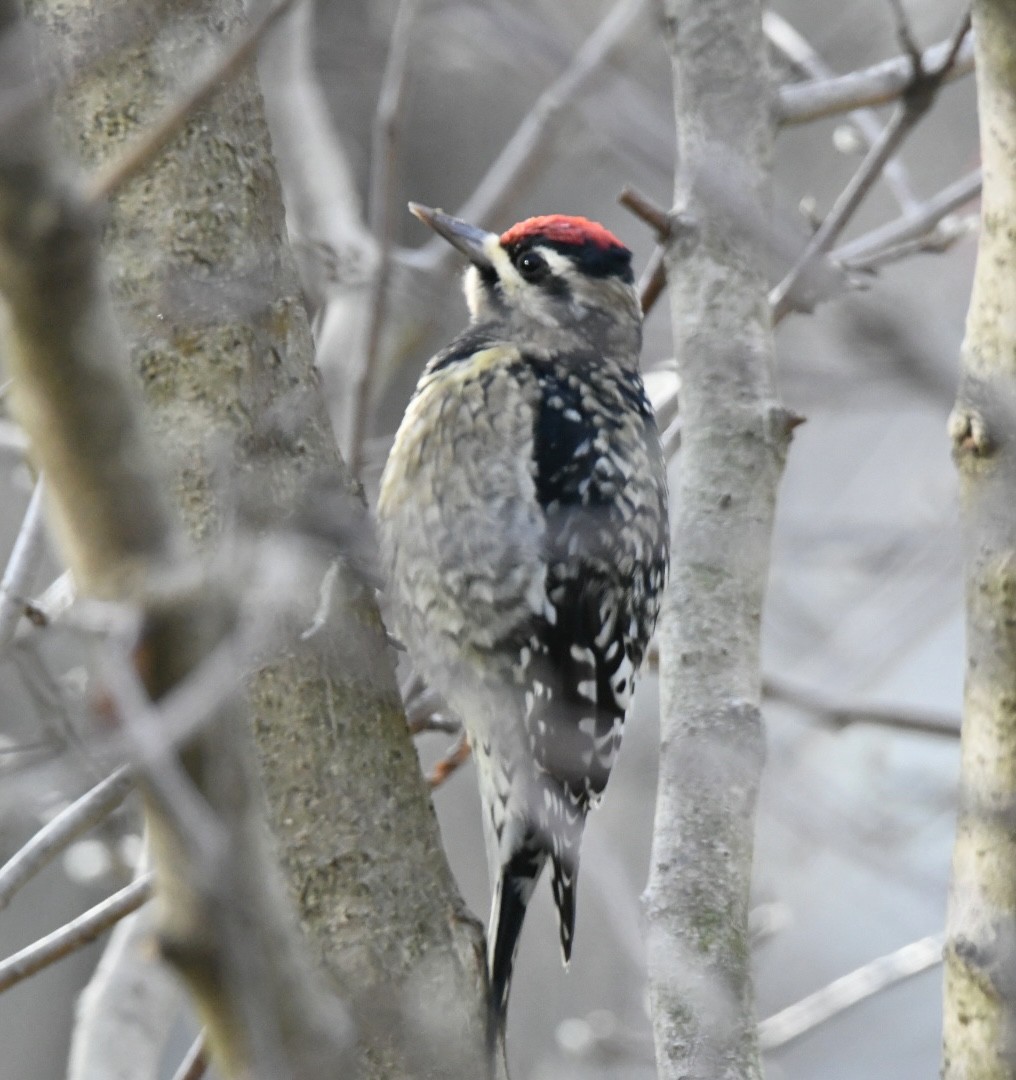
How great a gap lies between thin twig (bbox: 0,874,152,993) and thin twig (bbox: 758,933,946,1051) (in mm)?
1658

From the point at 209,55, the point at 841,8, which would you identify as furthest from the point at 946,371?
the point at 841,8

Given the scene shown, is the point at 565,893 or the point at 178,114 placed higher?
the point at 178,114

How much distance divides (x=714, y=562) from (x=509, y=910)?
88 centimetres

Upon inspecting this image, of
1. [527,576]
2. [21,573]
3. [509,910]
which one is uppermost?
[21,573]

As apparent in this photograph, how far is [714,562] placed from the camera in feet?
8.32

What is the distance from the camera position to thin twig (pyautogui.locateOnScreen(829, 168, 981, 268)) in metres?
3.30

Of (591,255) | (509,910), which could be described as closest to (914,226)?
(591,255)

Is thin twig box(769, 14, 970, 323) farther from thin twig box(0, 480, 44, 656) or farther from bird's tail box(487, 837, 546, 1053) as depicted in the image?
thin twig box(0, 480, 44, 656)

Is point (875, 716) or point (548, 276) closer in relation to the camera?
point (875, 716)

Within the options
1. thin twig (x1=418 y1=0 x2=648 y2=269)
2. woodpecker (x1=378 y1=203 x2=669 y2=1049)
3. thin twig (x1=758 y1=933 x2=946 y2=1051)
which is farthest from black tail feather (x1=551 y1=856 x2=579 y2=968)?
thin twig (x1=418 y1=0 x2=648 y2=269)

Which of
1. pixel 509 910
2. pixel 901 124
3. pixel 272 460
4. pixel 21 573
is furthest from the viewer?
pixel 509 910

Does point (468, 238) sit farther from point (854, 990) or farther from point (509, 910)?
point (854, 990)

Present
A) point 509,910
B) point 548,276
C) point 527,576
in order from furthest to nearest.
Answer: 1. point 548,276
2. point 527,576
3. point 509,910

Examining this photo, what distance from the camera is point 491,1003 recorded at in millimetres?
2256
